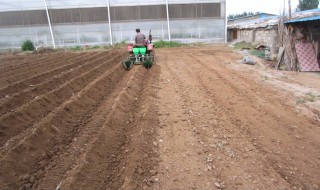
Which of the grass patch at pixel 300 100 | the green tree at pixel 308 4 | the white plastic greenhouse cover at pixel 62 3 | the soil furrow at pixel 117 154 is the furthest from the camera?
the green tree at pixel 308 4

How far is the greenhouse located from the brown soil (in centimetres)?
1625

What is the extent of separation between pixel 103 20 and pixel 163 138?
2071cm

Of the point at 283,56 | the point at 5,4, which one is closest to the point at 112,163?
the point at 283,56

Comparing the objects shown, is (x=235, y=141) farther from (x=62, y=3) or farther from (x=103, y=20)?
(x=62, y=3)

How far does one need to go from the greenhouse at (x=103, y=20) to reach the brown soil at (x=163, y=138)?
1625 centimetres

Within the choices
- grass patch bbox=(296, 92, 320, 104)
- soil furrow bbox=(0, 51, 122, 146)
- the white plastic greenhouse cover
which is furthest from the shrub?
grass patch bbox=(296, 92, 320, 104)

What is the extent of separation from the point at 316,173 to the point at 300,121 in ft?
6.20

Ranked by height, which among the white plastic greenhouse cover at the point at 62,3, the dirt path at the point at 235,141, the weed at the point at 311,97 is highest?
the white plastic greenhouse cover at the point at 62,3

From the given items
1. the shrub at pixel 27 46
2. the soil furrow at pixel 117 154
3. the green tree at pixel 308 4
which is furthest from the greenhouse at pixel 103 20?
the green tree at pixel 308 4

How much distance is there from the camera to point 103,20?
2323 centimetres

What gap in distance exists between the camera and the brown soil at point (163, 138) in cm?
356

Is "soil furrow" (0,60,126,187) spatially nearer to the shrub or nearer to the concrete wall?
the concrete wall

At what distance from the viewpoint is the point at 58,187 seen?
10.9 ft

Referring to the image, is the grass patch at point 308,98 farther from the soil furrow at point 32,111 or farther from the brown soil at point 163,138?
the soil furrow at point 32,111
